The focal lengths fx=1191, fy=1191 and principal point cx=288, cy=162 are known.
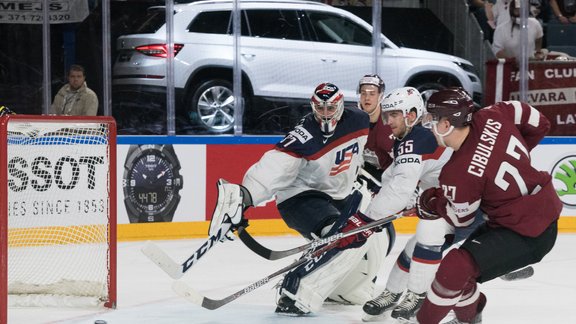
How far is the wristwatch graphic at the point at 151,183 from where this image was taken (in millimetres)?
7414

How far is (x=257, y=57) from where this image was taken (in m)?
8.02

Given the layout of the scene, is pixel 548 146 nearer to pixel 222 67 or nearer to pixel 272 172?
pixel 222 67

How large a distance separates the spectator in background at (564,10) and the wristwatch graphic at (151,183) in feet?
10.5

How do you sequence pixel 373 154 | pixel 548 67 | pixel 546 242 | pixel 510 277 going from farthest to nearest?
1. pixel 548 67
2. pixel 373 154
3. pixel 510 277
4. pixel 546 242

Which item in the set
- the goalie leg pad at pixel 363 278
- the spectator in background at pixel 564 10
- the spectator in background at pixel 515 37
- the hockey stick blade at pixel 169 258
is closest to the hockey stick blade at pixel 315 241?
Result: the hockey stick blade at pixel 169 258

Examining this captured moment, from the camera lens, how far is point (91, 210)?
6125 millimetres

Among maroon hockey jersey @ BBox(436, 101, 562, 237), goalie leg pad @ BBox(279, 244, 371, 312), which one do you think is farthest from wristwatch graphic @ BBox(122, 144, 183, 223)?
maroon hockey jersey @ BBox(436, 101, 562, 237)

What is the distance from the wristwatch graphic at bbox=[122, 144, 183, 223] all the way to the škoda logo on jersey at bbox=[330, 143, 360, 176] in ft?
8.42

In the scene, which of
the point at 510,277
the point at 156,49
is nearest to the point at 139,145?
the point at 156,49

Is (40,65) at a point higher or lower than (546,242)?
higher

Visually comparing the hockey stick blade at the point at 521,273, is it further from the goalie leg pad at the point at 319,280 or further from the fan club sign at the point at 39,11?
the fan club sign at the point at 39,11

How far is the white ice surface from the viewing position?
491 centimetres

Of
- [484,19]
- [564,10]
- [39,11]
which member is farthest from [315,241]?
[564,10]

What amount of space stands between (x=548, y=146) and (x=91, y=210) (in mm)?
3444
